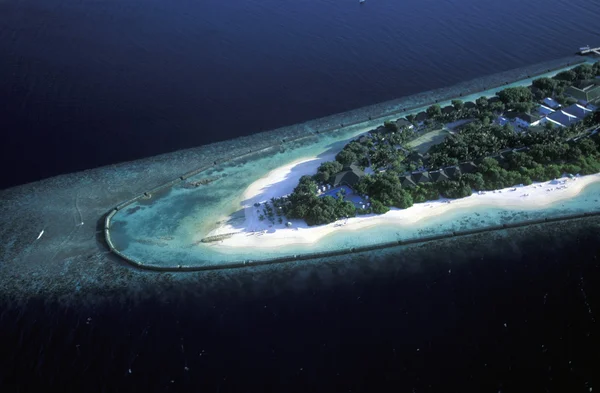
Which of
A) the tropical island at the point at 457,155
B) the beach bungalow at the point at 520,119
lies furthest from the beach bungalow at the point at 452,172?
the beach bungalow at the point at 520,119

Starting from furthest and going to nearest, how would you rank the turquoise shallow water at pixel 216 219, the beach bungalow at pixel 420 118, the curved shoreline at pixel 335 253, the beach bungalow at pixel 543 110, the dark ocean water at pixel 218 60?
the dark ocean water at pixel 218 60 < the beach bungalow at pixel 420 118 < the beach bungalow at pixel 543 110 < the turquoise shallow water at pixel 216 219 < the curved shoreline at pixel 335 253

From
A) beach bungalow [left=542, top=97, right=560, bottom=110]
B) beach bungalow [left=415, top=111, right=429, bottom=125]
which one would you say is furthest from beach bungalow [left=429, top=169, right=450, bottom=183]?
beach bungalow [left=542, top=97, right=560, bottom=110]

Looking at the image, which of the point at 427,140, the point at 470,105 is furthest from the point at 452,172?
the point at 470,105

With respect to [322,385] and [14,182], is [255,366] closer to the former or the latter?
[322,385]

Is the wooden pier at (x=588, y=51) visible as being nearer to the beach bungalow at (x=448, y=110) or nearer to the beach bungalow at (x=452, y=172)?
the beach bungalow at (x=448, y=110)

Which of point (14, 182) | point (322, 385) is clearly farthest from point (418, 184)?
point (14, 182)

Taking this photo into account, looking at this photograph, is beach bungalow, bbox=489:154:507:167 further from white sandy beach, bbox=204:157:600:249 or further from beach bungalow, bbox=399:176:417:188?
beach bungalow, bbox=399:176:417:188

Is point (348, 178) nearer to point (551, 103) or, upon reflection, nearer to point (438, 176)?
point (438, 176)
